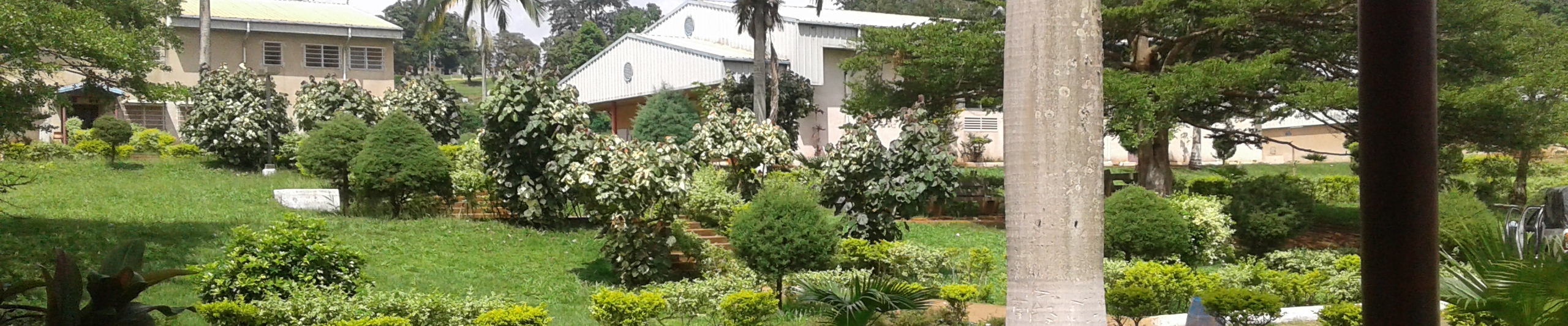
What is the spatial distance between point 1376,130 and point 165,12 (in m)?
27.8

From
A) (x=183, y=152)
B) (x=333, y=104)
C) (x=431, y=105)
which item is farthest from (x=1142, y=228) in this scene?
(x=183, y=152)

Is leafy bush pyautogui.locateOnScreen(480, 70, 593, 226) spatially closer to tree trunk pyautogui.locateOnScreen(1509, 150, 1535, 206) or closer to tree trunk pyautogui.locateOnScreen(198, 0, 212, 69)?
tree trunk pyautogui.locateOnScreen(198, 0, 212, 69)

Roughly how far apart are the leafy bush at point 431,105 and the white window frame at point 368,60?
1101 cm

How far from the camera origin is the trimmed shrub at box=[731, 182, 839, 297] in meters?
10.6

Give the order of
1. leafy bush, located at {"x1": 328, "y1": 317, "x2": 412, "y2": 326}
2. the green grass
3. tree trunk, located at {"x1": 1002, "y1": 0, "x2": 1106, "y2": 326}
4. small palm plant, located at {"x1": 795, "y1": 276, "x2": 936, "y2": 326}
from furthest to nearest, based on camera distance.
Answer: the green grass < leafy bush, located at {"x1": 328, "y1": 317, "x2": 412, "y2": 326} < small palm plant, located at {"x1": 795, "y1": 276, "x2": 936, "y2": 326} < tree trunk, located at {"x1": 1002, "y1": 0, "x2": 1106, "y2": 326}

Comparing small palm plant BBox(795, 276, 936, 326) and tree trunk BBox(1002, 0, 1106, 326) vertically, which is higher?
tree trunk BBox(1002, 0, 1106, 326)

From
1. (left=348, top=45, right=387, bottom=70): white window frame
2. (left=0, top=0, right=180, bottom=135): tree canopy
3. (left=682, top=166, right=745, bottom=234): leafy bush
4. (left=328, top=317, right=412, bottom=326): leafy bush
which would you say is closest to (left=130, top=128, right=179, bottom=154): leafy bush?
(left=348, top=45, right=387, bottom=70): white window frame

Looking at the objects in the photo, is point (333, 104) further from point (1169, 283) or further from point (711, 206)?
point (1169, 283)

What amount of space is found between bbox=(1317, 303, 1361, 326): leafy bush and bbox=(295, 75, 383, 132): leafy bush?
16.5 m

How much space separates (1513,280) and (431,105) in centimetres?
2043

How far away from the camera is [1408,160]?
2.73 metres

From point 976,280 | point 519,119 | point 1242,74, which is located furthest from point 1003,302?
point 1242,74

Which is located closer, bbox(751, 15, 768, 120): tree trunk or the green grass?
the green grass

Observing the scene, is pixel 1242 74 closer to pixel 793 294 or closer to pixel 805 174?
pixel 805 174
